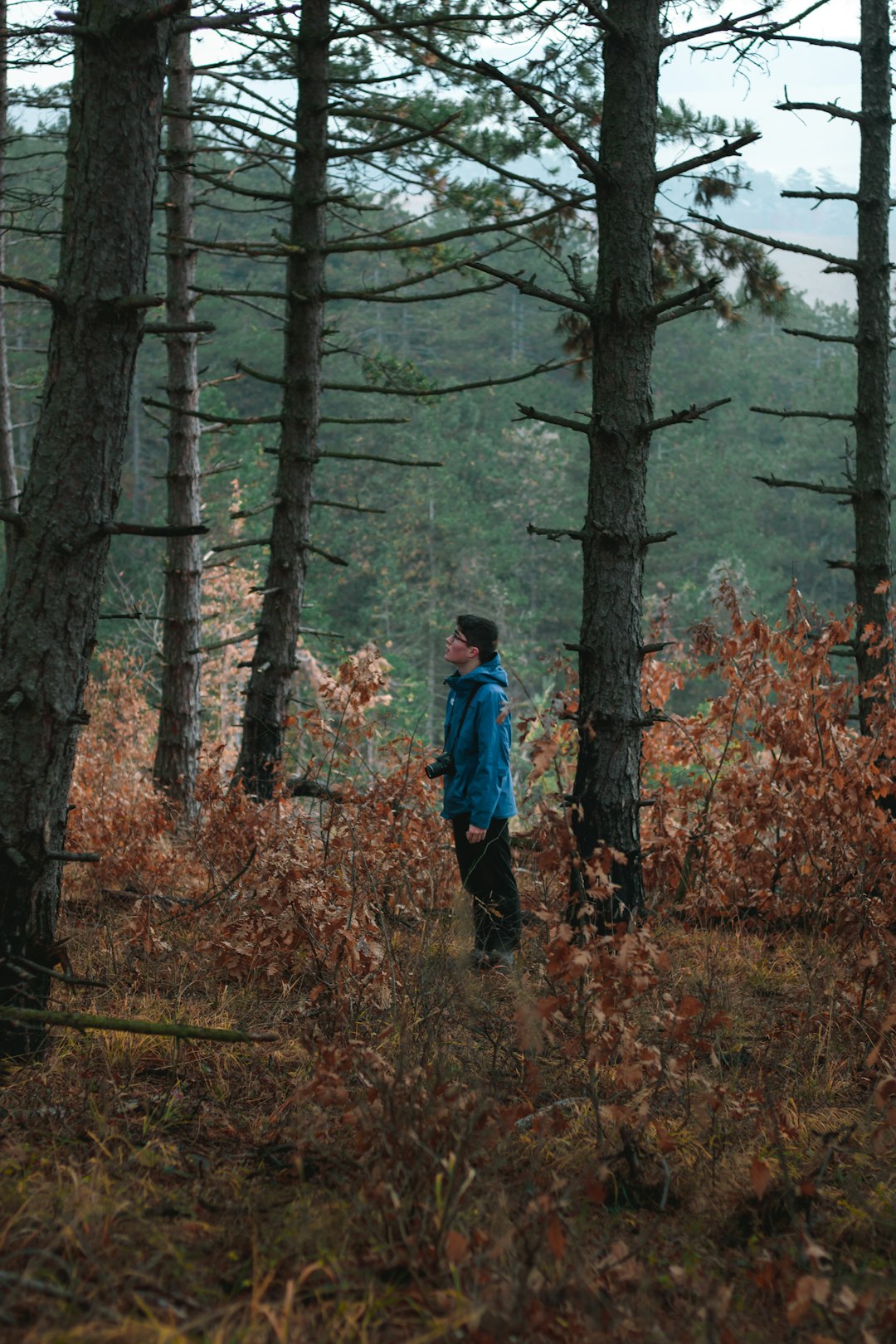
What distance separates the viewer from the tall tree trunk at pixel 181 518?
9.06 meters

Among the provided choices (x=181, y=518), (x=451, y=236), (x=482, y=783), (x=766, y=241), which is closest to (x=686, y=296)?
(x=482, y=783)

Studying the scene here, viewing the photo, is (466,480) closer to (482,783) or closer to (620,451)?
(620,451)

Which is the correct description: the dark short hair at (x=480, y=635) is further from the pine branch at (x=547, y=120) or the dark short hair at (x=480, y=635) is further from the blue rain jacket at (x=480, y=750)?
the pine branch at (x=547, y=120)

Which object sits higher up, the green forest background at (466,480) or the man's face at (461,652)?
the green forest background at (466,480)

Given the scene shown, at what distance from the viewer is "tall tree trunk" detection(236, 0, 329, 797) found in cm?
817

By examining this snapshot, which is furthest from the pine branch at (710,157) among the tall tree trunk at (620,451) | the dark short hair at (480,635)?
the dark short hair at (480,635)

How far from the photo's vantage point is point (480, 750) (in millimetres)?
5230

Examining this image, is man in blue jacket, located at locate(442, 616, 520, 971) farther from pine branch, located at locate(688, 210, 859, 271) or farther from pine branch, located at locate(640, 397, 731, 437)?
pine branch, located at locate(688, 210, 859, 271)

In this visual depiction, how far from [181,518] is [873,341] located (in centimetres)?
581

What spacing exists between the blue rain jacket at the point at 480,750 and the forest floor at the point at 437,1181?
84cm

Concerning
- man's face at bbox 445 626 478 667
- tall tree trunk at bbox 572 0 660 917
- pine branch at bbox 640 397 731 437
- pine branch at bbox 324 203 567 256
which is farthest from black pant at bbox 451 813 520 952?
pine branch at bbox 324 203 567 256

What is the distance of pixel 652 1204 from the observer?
304 cm

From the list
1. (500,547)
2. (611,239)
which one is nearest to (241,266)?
(500,547)

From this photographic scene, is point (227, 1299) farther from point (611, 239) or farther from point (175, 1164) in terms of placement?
point (611, 239)
